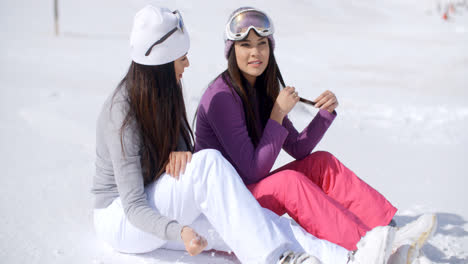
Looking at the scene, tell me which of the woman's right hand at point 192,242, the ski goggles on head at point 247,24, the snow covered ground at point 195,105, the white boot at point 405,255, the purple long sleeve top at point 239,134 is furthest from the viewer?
the snow covered ground at point 195,105

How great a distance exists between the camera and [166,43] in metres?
2.15

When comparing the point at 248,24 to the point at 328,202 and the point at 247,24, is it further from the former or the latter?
the point at 328,202

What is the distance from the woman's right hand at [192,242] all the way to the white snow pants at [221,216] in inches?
7.1

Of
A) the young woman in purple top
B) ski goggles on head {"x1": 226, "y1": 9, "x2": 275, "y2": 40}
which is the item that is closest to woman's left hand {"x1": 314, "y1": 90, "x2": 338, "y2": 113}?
the young woman in purple top

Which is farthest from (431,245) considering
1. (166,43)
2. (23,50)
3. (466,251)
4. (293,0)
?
(293,0)

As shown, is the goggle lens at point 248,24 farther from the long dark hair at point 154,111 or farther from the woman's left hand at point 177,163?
the woman's left hand at point 177,163

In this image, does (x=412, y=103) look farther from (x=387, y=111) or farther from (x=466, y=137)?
(x=466, y=137)

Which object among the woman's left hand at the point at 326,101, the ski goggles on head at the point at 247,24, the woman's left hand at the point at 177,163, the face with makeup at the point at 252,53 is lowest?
the woman's left hand at the point at 177,163

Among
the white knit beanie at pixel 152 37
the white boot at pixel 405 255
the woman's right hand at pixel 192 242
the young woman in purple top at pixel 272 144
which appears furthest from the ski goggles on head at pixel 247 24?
the white boot at pixel 405 255

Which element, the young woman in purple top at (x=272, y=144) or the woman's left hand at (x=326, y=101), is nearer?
the young woman in purple top at (x=272, y=144)

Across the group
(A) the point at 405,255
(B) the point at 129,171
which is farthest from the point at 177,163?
(A) the point at 405,255

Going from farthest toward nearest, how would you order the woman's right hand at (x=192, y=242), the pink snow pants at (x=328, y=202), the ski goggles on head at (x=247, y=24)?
1. the ski goggles on head at (x=247, y=24)
2. the pink snow pants at (x=328, y=202)
3. the woman's right hand at (x=192, y=242)

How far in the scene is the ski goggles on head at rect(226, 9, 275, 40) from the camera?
2568 millimetres

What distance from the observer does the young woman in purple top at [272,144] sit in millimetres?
2230
